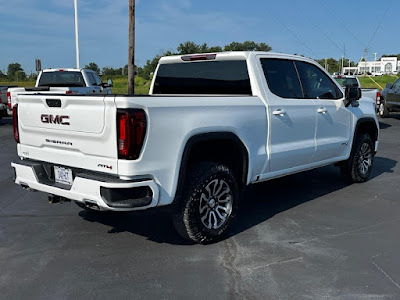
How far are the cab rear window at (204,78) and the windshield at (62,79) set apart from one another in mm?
8572

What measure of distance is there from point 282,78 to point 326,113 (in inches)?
36.0

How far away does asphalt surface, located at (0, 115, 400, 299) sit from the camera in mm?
3547

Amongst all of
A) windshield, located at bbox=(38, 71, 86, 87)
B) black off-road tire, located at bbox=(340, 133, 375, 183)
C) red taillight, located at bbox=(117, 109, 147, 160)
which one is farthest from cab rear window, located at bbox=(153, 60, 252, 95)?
windshield, located at bbox=(38, 71, 86, 87)

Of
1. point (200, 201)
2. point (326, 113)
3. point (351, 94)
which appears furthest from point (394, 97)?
point (200, 201)

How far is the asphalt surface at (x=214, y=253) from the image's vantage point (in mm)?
3547

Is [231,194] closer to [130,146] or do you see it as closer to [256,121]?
[256,121]

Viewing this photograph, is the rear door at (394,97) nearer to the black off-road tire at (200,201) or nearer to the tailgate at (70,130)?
the black off-road tire at (200,201)

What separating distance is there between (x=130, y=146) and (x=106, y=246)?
4.29ft

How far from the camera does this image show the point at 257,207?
5875 mm

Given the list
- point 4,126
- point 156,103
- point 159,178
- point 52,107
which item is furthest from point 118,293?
point 4,126

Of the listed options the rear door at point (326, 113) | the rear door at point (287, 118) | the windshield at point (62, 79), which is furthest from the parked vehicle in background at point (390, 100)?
the rear door at point (287, 118)

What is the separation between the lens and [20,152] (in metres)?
4.70

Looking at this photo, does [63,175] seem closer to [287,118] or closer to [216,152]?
[216,152]

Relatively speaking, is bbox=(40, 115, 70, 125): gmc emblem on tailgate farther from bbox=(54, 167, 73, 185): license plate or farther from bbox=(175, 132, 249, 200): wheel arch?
bbox=(175, 132, 249, 200): wheel arch
